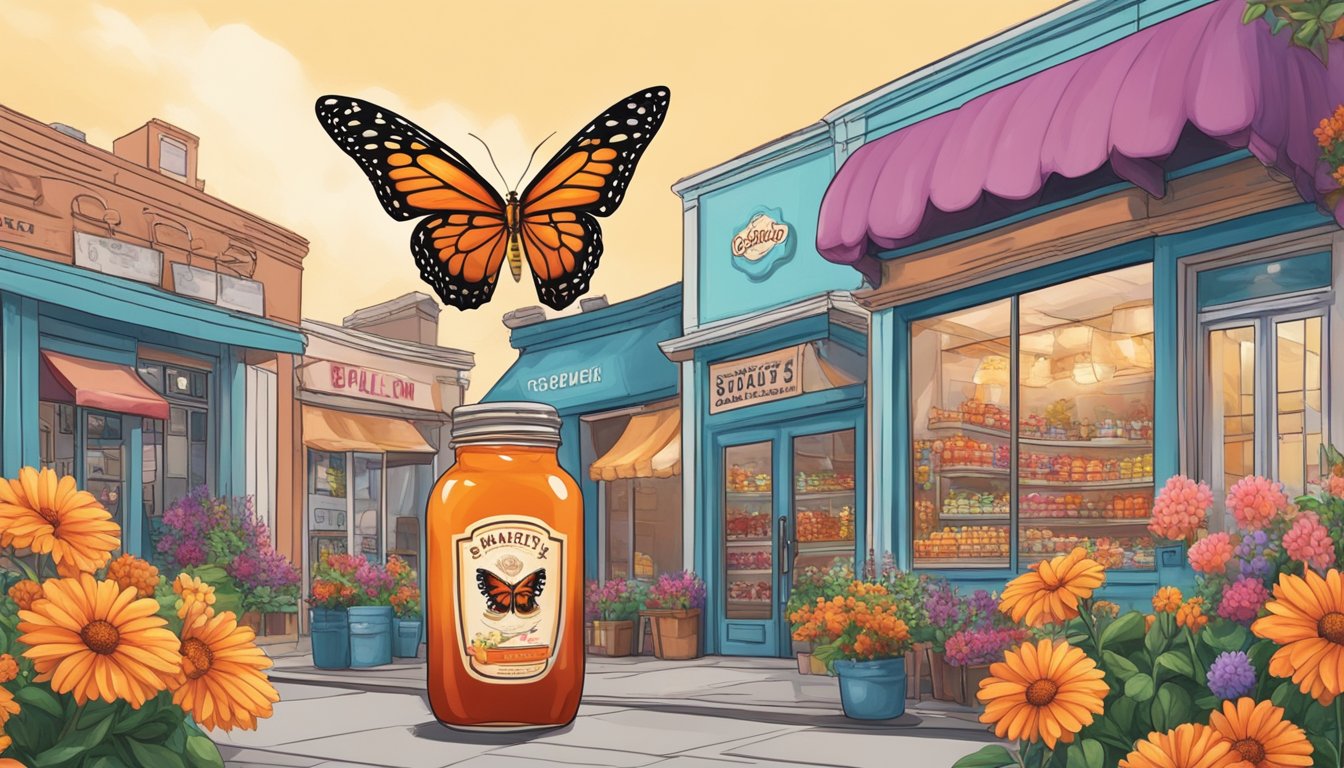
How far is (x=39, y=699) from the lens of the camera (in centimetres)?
186

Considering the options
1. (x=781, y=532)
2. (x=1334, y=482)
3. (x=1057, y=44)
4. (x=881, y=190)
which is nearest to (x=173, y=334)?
(x=781, y=532)

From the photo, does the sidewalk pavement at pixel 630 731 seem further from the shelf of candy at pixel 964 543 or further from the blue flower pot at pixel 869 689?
the shelf of candy at pixel 964 543

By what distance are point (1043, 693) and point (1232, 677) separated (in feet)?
1.26

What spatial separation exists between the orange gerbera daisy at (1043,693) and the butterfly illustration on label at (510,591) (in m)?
1.04

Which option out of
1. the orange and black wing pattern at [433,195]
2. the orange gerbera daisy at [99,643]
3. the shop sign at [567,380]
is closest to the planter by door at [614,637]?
the shop sign at [567,380]

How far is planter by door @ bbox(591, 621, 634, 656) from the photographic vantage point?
33.6 ft

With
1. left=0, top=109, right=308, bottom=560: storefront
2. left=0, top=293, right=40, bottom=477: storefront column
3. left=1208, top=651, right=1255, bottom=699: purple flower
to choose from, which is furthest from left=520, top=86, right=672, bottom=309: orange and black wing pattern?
left=0, top=293, right=40, bottom=477: storefront column

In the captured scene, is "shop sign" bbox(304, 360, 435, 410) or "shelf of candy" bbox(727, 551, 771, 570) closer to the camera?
"shelf of candy" bbox(727, 551, 771, 570)

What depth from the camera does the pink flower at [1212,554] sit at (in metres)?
2.69

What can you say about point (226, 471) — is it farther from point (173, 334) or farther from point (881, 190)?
point (881, 190)

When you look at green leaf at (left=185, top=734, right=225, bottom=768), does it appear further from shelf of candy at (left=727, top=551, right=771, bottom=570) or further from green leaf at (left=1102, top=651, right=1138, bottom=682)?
shelf of candy at (left=727, top=551, right=771, bottom=570)

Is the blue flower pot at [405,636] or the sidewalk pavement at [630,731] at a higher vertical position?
the sidewalk pavement at [630,731]

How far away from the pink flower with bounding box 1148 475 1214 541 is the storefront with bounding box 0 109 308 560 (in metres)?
7.58

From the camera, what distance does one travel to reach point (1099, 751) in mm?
2197
